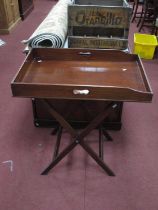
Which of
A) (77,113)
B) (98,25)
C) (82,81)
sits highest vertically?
(98,25)

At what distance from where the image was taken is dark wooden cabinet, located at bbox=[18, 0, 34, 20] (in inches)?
195

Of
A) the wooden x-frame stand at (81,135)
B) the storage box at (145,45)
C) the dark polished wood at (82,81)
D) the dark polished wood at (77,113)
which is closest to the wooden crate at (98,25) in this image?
the dark polished wood at (82,81)

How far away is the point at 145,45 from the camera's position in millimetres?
3160

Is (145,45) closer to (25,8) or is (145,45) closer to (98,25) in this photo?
(98,25)

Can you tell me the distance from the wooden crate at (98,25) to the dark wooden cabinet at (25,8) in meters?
3.45

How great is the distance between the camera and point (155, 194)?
1506 millimetres

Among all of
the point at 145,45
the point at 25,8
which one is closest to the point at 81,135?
the point at 145,45

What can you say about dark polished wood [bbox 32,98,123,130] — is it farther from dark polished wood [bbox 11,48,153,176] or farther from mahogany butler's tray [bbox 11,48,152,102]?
mahogany butler's tray [bbox 11,48,152,102]

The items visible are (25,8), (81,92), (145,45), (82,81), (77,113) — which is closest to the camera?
(81,92)

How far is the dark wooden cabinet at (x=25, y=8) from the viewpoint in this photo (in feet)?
16.2

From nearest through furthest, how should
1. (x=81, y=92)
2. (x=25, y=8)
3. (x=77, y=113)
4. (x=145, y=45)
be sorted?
(x=81, y=92), (x=77, y=113), (x=145, y=45), (x=25, y=8)

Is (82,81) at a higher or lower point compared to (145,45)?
higher

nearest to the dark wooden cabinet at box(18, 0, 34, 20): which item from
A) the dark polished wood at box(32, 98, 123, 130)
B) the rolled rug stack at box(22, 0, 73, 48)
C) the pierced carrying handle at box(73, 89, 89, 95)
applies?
the rolled rug stack at box(22, 0, 73, 48)

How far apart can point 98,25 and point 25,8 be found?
3.86m
